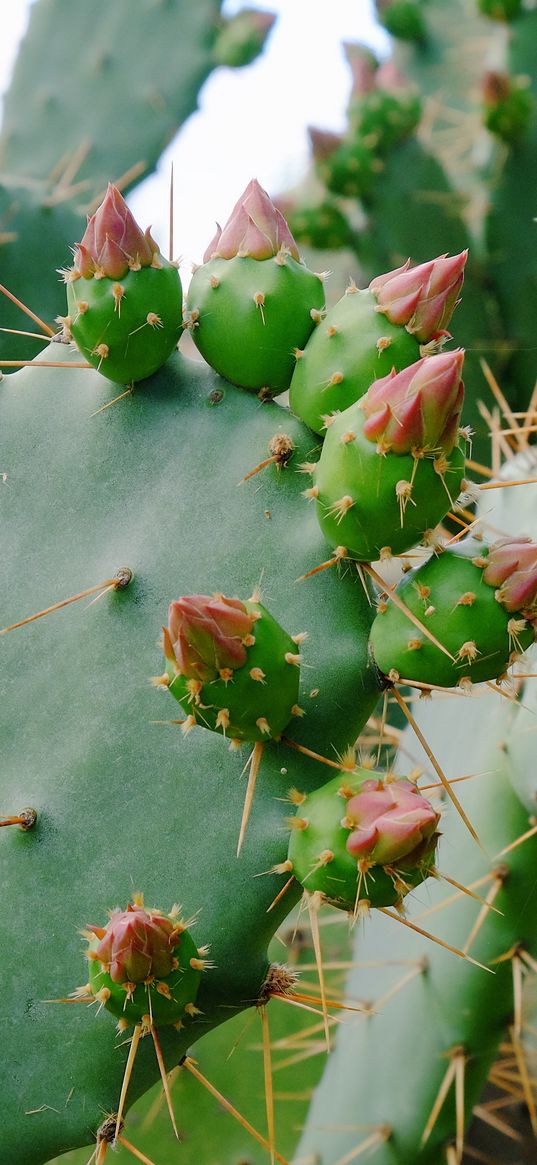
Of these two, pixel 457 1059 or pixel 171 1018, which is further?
pixel 457 1059

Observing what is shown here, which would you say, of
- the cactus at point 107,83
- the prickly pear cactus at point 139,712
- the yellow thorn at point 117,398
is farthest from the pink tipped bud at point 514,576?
the cactus at point 107,83

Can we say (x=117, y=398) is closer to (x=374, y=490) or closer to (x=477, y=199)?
(x=374, y=490)

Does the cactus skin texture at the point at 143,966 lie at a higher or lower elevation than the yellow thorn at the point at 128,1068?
higher

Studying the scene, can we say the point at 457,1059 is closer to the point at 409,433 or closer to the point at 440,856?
the point at 440,856

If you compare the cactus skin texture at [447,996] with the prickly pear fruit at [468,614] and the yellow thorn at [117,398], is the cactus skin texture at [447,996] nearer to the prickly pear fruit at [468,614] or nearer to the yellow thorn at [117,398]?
the prickly pear fruit at [468,614]

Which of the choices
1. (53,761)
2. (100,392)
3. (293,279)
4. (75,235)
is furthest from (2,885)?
(75,235)
